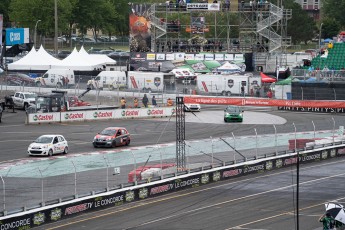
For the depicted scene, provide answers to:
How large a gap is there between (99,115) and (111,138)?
46.9 feet

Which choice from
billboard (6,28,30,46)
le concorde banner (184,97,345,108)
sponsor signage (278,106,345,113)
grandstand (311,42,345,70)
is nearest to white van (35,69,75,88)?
le concorde banner (184,97,345,108)

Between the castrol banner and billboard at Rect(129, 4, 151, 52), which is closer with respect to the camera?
the castrol banner

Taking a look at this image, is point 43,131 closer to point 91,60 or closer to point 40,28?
point 91,60

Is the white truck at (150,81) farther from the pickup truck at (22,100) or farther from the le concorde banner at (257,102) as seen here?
the pickup truck at (22,100)

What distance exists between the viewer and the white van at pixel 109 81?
81406 mm

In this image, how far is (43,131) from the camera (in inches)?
2272

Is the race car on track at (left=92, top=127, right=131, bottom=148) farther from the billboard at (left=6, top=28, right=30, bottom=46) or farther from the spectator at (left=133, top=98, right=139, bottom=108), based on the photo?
the billboard at (left=6, top=28, right=30, bottom=46)

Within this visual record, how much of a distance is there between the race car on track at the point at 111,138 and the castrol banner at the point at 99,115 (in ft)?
37.3

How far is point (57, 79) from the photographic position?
82.4 m

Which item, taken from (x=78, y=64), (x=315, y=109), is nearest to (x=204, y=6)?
(x=78, y=64)

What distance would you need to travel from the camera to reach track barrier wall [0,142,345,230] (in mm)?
29969

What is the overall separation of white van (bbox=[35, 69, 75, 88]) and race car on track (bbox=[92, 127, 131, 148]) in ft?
98.2

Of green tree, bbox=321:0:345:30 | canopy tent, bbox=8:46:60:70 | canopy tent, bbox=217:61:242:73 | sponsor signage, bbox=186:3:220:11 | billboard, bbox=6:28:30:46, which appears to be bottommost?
canopy tent, bbox=217:61:242:73

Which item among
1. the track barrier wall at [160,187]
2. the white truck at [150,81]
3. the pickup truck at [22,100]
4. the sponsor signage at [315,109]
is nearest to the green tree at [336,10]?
the white truck at [150,81]
